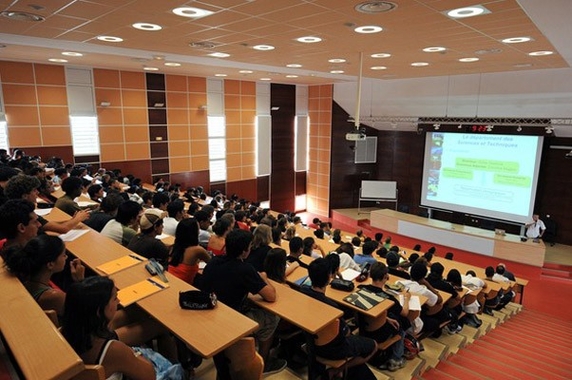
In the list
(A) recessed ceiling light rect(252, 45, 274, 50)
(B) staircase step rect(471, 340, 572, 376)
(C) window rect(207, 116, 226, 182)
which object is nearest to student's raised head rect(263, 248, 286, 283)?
(B) staircase step rect(471, 340, 572, 376)

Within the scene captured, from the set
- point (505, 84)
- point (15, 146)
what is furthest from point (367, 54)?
point (15, 146)

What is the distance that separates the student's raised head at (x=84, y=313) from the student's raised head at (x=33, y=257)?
1.99ft

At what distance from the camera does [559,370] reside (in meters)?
4.66

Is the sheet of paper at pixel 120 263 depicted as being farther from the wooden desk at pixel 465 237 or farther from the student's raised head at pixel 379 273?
the wooden desk at pixel 465 237

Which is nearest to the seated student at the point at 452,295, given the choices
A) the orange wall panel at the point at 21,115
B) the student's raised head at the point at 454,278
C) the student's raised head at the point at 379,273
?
the student's raised head at the point at 454,278

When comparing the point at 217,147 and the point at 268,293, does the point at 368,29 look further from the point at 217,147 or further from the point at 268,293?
the point at 217,147

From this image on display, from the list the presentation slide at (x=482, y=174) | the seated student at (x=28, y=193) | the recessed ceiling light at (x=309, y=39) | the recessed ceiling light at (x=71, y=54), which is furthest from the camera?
the presentation slide at (x=482, y=174)

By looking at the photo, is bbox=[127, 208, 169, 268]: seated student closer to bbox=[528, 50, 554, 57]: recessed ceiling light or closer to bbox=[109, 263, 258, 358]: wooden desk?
bbox=[109, 263, 258, 358]: wooden desk

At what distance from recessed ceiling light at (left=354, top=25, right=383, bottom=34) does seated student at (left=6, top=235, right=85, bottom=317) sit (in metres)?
4.44

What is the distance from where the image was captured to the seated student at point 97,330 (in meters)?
1.84

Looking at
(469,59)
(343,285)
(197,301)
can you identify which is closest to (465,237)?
(469,59)

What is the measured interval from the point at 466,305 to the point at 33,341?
220 inches

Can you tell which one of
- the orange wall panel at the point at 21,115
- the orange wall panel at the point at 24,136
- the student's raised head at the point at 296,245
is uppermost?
the orange wall panel at the point at 21,115

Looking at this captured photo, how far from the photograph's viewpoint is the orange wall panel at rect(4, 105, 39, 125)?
8.49 meters
